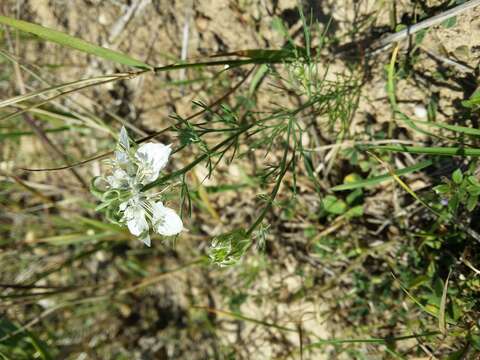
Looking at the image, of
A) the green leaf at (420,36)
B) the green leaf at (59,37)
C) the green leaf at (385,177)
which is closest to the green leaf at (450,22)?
the green leaf at (420,36)

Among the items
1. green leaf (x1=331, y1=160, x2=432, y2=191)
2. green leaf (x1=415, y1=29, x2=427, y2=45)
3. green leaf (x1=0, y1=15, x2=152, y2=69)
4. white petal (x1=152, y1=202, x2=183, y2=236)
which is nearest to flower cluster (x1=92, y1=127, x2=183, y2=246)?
white petal (x1=152, y1=202, x2=183, y2=236)

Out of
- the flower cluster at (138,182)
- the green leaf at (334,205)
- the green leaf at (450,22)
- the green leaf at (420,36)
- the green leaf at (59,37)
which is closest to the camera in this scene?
the flower cluster at (138,182)

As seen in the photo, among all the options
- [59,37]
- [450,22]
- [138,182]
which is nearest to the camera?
[138,182]

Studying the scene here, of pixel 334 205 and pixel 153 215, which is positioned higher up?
pixel 153 215

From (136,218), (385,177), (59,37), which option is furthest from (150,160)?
(385,177)

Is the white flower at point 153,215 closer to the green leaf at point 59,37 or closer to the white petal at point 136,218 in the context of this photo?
the white petal at point 136,218

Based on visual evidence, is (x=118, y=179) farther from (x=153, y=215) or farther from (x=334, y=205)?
(x=334, y=205)

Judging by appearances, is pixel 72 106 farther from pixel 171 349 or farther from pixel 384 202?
pixel 384 202
